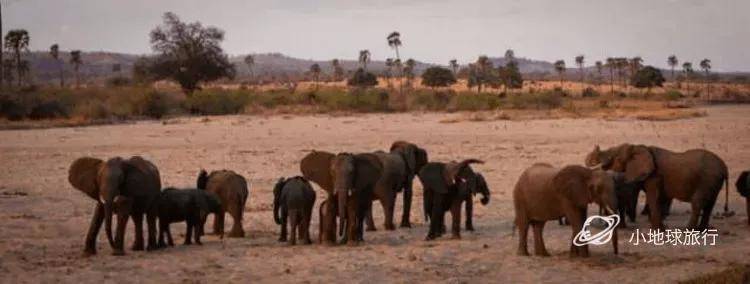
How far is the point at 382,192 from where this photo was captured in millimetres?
14695

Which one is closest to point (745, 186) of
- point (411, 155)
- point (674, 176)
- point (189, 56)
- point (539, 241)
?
point (674, 176)

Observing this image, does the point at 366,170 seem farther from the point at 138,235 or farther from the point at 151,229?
the point at 138,235

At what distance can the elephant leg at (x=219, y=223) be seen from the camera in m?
13.9

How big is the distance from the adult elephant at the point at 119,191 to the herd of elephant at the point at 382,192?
1 centimetres

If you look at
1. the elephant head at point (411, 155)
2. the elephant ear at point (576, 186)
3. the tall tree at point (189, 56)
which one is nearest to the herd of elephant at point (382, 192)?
the elephant ear at point (576, 186)

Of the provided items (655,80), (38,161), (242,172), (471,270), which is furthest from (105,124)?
(655,80)

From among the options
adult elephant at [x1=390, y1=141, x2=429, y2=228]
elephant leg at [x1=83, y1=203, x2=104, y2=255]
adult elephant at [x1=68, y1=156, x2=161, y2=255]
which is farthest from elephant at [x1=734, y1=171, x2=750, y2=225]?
elephant leg at [x1=83, y1=203, x2=104, y2=255]

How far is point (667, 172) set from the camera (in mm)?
13961

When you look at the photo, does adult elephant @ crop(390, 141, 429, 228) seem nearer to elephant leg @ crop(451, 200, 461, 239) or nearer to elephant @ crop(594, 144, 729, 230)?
elephant leg @ crop(451, 200, 461, 239)

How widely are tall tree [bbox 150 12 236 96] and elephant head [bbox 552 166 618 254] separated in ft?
206

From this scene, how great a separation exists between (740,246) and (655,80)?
90.5 meters

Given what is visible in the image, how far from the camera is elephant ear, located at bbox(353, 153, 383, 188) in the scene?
13.0 m

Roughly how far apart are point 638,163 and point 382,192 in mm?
4071

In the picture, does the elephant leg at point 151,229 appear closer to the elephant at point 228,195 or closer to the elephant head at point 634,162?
the elephant at point 228,195
